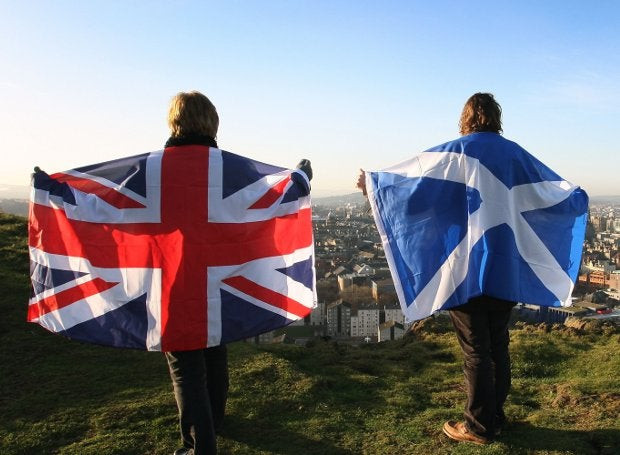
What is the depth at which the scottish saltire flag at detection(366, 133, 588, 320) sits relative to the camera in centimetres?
309

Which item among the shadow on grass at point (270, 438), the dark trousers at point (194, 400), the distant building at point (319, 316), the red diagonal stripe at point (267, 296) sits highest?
the red diagonal stripe at point (267, 296)

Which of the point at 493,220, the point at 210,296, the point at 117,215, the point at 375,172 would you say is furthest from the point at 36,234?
the point at 493,220

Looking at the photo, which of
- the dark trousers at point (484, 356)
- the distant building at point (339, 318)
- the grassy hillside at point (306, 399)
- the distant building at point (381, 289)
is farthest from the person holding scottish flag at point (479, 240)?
the distant building at point (381, 289)

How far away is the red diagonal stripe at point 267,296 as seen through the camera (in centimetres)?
302

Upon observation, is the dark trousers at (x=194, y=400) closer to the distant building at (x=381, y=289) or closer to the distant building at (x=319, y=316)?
the distant building at (x=319, y=316)

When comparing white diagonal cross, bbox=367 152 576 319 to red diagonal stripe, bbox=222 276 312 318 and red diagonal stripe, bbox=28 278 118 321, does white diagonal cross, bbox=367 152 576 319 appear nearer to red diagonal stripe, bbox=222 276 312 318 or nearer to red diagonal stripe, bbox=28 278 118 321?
red diagonal stripe, bbox=222 276 312 318

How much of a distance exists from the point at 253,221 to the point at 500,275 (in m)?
1.52

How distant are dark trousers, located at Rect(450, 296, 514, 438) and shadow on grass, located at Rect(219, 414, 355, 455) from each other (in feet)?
2.58

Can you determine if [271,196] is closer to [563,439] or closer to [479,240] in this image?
[479,240]

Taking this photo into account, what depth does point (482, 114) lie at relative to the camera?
3111mm

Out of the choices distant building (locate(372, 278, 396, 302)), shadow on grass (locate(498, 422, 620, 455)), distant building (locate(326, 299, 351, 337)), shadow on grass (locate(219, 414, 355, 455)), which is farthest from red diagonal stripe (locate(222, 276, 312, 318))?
distant building (locate(372, 278, 396, 302))

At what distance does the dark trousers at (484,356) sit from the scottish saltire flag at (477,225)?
97mm

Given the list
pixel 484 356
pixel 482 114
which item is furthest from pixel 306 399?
A: pixel 482 114

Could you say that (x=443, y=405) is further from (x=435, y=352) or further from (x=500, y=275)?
(x=435, y=352)
